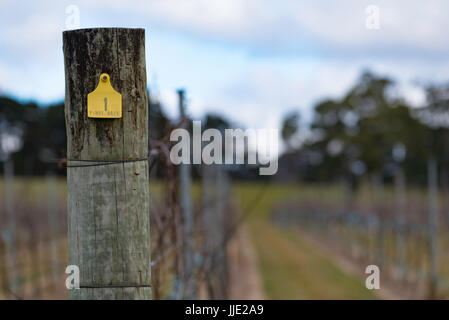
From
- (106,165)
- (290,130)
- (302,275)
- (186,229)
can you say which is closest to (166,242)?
(186,229)

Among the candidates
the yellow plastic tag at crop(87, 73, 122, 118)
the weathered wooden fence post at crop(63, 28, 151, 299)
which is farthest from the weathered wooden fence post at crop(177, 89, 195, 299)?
the yellow plastic tag at crop(87, 73, 122, 118)

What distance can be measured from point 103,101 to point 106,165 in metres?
0.21

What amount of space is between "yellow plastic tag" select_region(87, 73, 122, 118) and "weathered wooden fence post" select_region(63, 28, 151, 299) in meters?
0.02

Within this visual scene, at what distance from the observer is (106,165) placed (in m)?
2.02

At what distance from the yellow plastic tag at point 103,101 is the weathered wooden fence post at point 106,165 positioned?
2cm

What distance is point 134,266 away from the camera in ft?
6.71

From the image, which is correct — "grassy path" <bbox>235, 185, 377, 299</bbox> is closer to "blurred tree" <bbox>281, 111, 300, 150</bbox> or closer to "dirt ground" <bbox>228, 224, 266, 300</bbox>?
"dirt ground" <bbox>228, 224, 266, 300</bbox>

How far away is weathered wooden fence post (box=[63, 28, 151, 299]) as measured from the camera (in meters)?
2.00

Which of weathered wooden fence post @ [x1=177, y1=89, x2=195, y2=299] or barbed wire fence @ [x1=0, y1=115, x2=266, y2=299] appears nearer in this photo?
barbed wire fence @ [x1=0, y1=115, x2=266, y2=299]

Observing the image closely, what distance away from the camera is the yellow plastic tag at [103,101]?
1.97 m

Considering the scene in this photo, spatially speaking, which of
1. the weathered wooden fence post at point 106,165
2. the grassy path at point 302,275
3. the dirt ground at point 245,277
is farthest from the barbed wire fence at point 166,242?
the grassy path at point 302,275

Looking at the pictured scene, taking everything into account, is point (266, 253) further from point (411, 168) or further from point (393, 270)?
point (411, 168)
